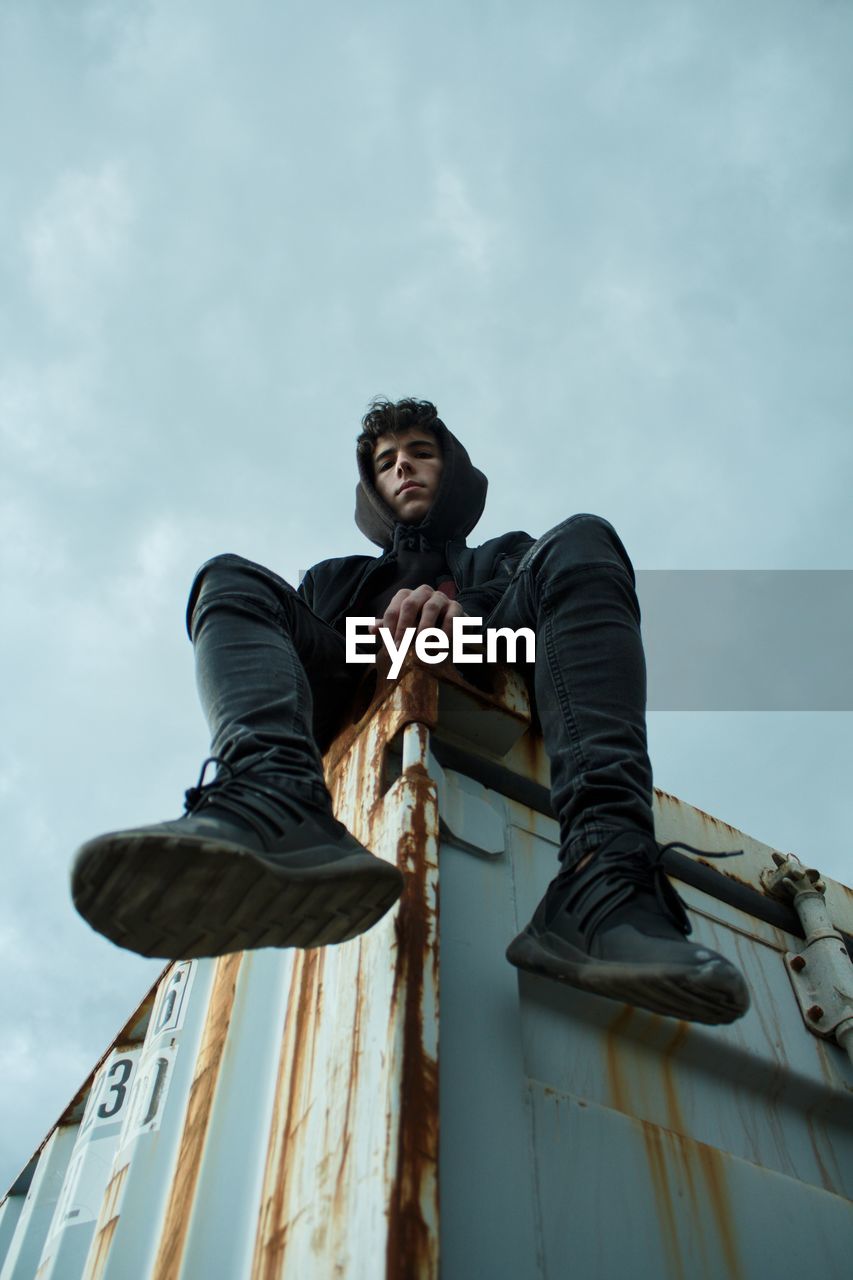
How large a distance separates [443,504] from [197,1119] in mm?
1640

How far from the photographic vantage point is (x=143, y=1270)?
1.51m

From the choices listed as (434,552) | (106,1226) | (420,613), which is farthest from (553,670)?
(106,1226)

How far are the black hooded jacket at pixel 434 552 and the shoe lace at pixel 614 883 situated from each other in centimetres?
87

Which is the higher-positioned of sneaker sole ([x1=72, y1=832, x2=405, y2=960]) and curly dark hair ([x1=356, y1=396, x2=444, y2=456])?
curly dark hair ([x1=356, y1=396, x2=444, y2=456])

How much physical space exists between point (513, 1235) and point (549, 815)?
810 millimetres

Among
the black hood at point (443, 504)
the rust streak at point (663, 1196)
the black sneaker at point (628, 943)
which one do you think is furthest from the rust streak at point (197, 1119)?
the black hood at point (443, 504)

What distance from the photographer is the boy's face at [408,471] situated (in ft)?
9.00

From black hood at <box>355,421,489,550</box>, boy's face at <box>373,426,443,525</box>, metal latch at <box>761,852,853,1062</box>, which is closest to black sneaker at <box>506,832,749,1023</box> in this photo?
metal latch at <box>761,852,853,1062</box>

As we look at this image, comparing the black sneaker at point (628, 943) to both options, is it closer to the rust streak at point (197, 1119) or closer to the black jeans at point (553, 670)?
the black jeans at point (553, 670)

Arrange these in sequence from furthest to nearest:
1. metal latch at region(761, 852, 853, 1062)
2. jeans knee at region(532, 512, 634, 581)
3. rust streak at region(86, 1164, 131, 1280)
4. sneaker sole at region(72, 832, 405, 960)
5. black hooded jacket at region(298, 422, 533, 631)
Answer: black hooded jacket at region(298, 422, 533, 631)
metal latch at region(761, 852, 853, 1062)
jeans knee at region(532, 512, 634, 581)
rust streak at region(86, 1164, 131, 1280)
sneaker sole at region(72, 832, 405, 960)

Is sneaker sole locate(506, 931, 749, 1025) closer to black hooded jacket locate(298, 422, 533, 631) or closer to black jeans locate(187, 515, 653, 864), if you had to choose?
black jeans locate(187, 515, 653, 864)

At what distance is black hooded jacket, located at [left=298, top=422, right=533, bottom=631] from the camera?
7.64ft

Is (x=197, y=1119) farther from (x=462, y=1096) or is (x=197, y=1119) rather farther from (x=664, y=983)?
(x=664, y=983)

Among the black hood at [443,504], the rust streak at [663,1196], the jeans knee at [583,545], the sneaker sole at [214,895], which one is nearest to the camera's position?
the sneaker sole at [214,895]
